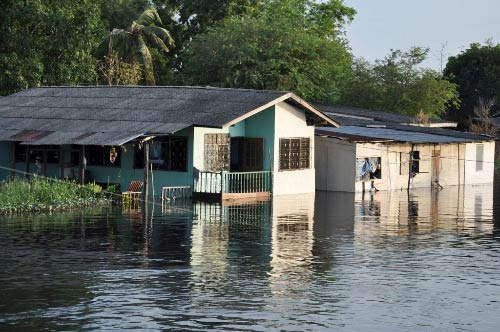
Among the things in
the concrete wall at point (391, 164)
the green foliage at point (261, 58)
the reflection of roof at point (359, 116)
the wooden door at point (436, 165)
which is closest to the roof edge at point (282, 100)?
the concrete wall at point (391, 164)

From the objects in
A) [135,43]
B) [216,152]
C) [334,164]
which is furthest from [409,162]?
[135,43]

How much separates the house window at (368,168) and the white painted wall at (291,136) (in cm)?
206

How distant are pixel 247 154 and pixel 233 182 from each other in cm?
242

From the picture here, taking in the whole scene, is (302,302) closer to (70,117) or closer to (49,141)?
(49,141)

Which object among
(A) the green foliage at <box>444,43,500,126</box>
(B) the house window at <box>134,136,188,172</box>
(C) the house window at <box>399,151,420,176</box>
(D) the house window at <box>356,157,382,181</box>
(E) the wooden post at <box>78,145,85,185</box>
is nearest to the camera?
(E) the wooden post at <box>78,145,85,185</box>

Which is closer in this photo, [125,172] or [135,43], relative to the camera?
[125,172]

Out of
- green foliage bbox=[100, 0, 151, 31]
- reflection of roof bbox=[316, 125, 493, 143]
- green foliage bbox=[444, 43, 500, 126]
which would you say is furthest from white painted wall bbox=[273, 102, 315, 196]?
green foliage bbox=[444, 43, 500, 126]

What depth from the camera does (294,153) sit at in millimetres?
42594

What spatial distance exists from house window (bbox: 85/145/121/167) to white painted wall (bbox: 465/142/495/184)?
61.9ft

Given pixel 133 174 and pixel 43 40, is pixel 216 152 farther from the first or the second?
pixel 43 40

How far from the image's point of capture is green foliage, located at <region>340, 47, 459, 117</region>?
2936 inches

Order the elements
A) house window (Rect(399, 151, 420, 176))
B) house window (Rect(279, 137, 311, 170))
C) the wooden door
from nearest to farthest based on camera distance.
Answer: house window (Rect(279, 137, 311, 170))
house window (Rect(399, 151, 420, 176))
the wooden door

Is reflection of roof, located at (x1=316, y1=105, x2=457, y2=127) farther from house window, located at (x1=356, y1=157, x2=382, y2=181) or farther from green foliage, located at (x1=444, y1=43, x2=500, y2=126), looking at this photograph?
green foliage, located at (x1=444, y1=43, x2=500, y2=126)

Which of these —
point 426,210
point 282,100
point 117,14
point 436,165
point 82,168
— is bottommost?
point 426,210
